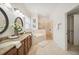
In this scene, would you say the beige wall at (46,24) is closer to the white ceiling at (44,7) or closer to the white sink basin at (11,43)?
the white ceiling at (44,7)

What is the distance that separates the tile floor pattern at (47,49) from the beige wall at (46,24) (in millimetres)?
127

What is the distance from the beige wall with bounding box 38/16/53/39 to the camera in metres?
2.11

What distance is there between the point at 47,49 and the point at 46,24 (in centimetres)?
41

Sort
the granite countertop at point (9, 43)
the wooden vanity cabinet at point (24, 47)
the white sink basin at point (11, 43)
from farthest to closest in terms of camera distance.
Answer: the wooden vanity cabinet at point (24, 47), the white sink basin at point (11, 43), the granite countertop at point (9, 43)

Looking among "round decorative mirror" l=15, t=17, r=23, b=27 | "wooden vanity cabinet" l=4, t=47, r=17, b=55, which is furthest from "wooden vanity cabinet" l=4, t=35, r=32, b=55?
"round decorative mirror" l=15, t=17, r=23, b=27

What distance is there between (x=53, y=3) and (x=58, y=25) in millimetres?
368

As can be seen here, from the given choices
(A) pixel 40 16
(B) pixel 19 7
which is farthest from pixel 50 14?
(B) pixel 19 7

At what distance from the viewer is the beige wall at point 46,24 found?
2109 mm

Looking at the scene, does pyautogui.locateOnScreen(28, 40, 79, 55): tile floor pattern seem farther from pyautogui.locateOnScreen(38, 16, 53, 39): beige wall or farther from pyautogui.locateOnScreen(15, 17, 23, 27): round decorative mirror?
pyautogui.locateOnScreen(15, 17, 23, 27): round decorative mirror

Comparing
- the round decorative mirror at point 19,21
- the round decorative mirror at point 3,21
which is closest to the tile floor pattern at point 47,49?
the round decorative mirror at point 19,21

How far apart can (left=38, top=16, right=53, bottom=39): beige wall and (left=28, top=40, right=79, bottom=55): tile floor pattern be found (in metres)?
0.13

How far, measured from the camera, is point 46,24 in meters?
2.11

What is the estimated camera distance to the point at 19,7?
2.08 metres

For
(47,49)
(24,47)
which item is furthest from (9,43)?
(47,49)
